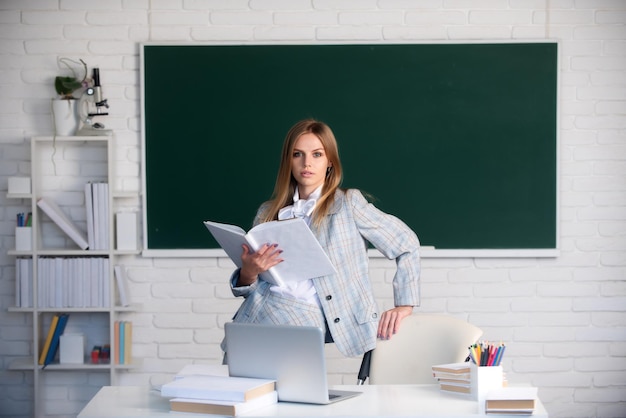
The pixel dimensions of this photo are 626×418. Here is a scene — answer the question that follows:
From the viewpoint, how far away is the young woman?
293cm

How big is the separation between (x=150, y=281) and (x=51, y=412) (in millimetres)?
885

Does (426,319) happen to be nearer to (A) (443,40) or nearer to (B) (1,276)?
(A) (443,40)

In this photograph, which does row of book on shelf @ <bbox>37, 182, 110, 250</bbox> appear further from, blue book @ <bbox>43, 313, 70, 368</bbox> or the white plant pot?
blue book @ <bbox>43, 313, 70, 368</bbox>

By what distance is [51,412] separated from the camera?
463 centimetres

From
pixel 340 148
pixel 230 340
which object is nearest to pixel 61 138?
pixel 340 148

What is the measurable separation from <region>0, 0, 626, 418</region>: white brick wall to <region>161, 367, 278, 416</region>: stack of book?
220 cm

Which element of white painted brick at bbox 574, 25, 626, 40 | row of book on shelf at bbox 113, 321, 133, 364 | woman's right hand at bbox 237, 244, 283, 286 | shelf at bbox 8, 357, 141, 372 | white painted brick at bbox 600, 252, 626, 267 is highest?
white painted brick at bbox 574, 25, 626, 40

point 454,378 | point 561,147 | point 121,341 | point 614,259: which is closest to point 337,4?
point 561,147

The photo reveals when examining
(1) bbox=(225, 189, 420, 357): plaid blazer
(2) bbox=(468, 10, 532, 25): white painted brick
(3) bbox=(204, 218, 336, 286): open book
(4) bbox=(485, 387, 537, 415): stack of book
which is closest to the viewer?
(4) bbox=(485, 387, 537, 415): stack of book

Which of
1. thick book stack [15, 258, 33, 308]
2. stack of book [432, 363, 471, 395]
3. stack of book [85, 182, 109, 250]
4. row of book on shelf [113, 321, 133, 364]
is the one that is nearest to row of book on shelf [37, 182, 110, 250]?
stack of book [85, 182, 109, 250]

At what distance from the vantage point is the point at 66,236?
→ 181 inches

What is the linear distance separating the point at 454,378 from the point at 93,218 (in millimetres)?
2520

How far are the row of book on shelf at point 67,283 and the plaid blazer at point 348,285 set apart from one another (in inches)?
64.9

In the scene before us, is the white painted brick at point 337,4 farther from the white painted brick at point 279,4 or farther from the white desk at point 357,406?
the white desk at point 357,406
